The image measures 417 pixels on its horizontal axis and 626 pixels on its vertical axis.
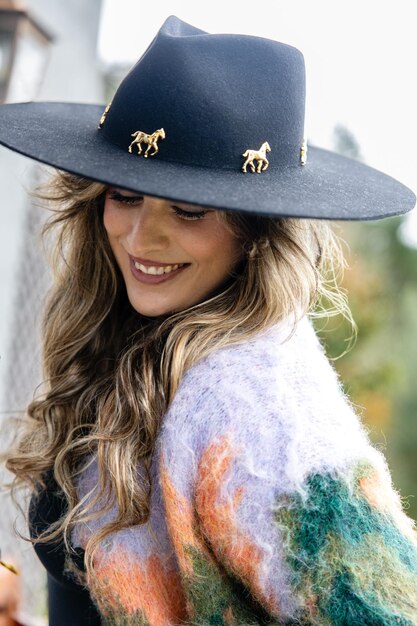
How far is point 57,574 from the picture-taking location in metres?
1.69

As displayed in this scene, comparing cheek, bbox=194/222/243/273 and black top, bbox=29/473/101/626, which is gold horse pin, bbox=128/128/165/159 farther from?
black top, bbox=29/473/101/626

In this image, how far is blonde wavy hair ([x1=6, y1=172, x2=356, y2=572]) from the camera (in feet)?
4.99

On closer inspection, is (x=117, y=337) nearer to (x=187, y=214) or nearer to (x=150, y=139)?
(x=187, y=214)

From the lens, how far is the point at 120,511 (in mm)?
1480

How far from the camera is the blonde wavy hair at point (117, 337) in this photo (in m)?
1.52

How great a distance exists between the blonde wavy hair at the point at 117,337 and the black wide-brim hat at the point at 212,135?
14cm

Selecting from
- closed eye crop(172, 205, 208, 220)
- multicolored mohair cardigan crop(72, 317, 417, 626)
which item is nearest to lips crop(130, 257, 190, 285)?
closed eye crop(172, 205, 208, 220)

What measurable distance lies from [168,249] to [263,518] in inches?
22.2

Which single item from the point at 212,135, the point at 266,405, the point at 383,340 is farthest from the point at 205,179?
the point at 383,340

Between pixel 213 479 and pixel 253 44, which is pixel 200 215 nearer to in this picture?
pixel 253 44

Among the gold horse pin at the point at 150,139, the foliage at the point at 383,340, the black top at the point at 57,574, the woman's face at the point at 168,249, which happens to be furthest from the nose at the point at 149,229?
the foliage at the point at 383,340

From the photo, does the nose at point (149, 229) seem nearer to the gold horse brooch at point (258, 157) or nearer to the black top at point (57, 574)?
the gold horse brooch at point (258, 157)

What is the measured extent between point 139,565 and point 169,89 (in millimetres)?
890

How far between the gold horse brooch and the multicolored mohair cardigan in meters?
0.33
